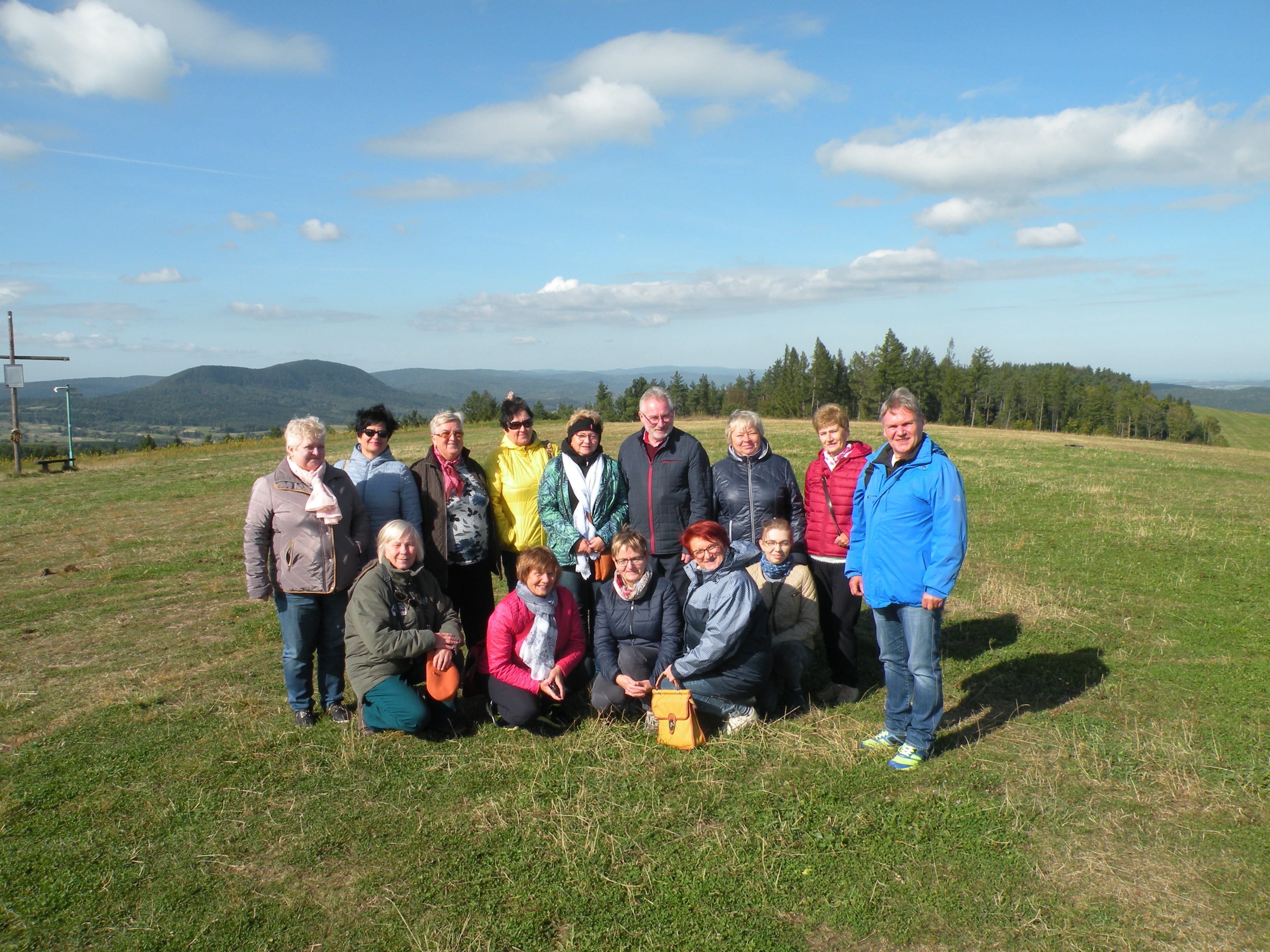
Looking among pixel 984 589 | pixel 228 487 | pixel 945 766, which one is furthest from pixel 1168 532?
pixel 228 487

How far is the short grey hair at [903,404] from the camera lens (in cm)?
455

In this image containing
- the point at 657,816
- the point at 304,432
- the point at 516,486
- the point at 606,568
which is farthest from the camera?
the point at 516,486

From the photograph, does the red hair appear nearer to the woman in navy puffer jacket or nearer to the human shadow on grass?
the woman in navy puffer jacket

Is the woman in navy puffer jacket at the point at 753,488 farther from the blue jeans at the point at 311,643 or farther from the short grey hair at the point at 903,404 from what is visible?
the blue jeans at the point at 311,643

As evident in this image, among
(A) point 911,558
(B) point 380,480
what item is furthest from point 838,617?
(B) point 380,480

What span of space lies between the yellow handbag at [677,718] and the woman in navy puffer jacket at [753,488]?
57.0 inches

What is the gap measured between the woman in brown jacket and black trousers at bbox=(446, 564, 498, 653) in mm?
840

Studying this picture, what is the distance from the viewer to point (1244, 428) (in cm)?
12519

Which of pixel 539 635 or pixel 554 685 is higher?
pixel 539 635

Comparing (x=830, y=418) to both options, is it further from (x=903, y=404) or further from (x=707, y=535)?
(x=707, y=535)

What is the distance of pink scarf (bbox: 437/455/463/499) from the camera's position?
5.84 metres

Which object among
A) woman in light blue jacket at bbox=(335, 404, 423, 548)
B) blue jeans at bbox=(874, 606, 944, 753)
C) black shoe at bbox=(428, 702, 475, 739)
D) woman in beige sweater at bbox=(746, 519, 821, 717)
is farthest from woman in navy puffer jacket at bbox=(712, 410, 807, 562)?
black shoe at bbox=(428, 702, 475, 739)

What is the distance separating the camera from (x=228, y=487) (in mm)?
22188

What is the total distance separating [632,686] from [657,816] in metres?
1.06
